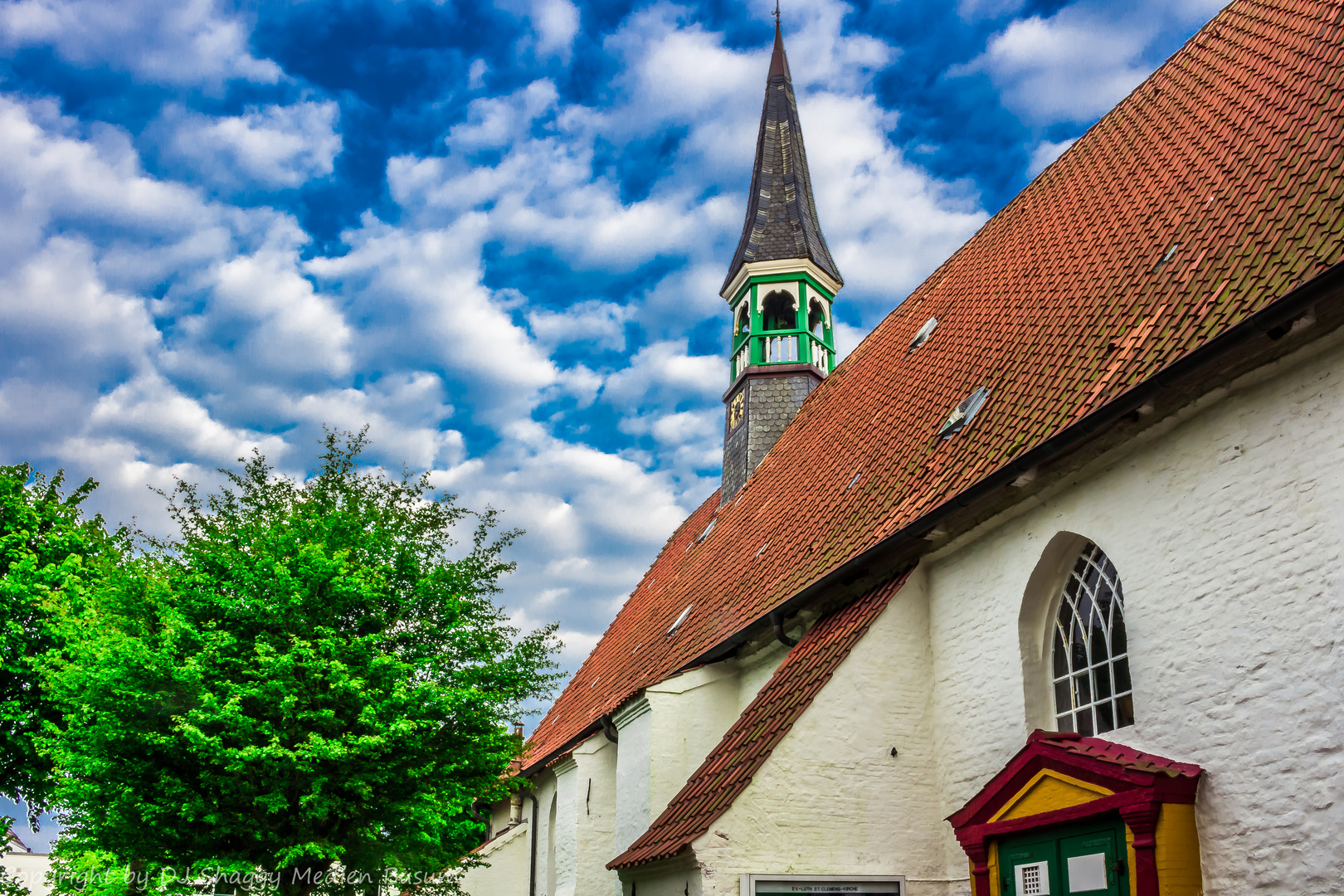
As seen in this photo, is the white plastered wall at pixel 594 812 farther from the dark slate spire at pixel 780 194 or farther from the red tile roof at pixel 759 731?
the dark slate spire at pixel 780 194

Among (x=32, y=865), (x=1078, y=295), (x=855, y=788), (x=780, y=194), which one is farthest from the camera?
(x=32, y=865)

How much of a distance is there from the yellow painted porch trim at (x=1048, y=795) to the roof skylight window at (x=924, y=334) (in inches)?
286

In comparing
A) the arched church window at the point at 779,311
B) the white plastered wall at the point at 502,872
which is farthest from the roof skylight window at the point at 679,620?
the arched church window at the point at 779,311

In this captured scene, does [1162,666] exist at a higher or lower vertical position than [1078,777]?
higher

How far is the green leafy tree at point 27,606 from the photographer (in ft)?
55.8

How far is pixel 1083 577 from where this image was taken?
8250 mm

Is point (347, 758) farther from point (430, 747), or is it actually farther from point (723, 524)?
point (723, 524)

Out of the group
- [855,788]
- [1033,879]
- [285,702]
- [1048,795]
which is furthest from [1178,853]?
[285,702]

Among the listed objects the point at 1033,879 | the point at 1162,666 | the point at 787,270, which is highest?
the point at 787,270

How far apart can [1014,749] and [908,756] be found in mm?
1239

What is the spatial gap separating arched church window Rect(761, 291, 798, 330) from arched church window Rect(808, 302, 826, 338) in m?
0.32

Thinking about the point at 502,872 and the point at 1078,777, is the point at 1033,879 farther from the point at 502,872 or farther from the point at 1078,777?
the point at 502,872

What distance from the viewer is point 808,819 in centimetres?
902

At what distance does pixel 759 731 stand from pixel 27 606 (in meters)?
13.3
